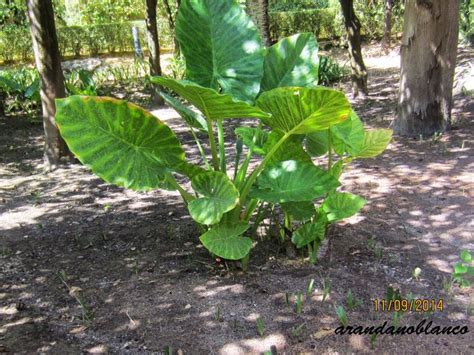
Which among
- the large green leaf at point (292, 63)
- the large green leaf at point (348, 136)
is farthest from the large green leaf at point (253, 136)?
the large green leaf at point (348, 136)

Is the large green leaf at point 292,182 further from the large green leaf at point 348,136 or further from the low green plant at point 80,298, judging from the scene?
the low green plant at point 80,298

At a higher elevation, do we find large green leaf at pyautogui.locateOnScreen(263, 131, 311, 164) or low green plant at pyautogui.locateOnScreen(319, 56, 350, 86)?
low green plant at pyautogui.locateOnScreen(319, 56, 350, 86)

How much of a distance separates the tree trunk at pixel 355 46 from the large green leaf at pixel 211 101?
5.59 m

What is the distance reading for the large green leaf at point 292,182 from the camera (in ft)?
7.52

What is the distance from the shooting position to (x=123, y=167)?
2.29 meters

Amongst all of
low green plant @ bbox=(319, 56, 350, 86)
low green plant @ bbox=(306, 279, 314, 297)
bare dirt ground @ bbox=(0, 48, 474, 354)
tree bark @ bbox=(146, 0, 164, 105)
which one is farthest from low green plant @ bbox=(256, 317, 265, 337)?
low green plant @ bbox=(319, 56, 350, 86)

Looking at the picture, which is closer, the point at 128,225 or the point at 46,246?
the point at 46,246

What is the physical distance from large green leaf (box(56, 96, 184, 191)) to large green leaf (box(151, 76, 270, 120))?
218 mm

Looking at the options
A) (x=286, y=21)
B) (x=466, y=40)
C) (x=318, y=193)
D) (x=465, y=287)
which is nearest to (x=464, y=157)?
(x=465, y=287)

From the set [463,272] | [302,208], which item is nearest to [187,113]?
[302,208]

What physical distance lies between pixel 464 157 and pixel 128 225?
9.83 feet

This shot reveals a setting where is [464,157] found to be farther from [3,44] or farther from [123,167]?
[3,44]

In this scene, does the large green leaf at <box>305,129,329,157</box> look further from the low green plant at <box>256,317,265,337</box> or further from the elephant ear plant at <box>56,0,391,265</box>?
the low green plant at <box>256,317,265,337</box>

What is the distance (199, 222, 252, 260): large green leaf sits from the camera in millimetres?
2252
